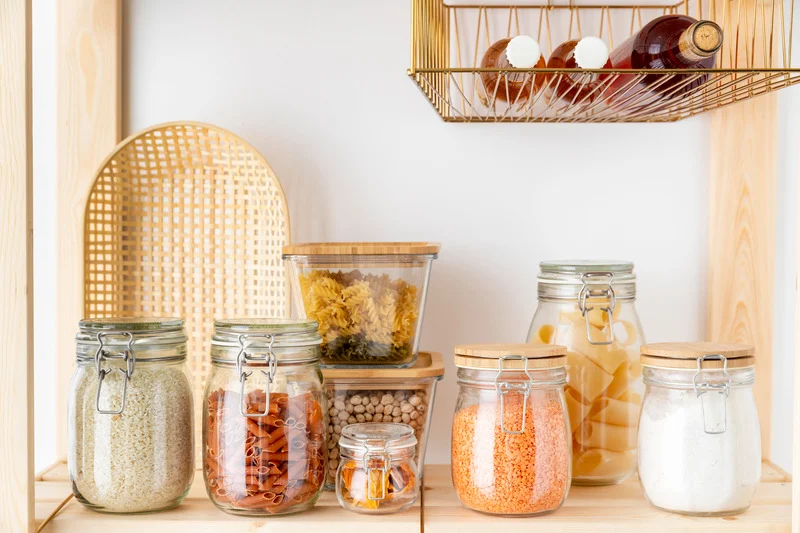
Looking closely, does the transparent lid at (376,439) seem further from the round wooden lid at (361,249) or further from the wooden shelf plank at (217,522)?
the round wooden lid at (361,249)

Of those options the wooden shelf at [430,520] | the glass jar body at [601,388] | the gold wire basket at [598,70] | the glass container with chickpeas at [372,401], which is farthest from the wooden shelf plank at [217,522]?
the gold wire basket at [598,70]

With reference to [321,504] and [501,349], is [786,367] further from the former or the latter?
[321,504]

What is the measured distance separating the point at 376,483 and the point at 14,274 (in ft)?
1.54

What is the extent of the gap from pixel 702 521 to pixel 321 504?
441mm

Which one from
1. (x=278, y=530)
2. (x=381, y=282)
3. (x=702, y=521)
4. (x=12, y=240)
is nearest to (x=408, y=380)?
(x=381, y=282)

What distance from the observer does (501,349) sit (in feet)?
3.01

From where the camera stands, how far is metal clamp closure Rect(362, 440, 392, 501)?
0.91 metres

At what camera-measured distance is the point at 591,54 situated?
0.90 m

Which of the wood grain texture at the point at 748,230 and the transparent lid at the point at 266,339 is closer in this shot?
the transparent lid at the point at 266,339

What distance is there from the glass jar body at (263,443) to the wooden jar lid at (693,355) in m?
0.40

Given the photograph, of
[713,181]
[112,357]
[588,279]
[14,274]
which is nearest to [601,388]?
[588,279]

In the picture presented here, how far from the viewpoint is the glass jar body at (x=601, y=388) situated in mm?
1018

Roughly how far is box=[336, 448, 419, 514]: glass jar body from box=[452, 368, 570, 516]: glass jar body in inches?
2.5

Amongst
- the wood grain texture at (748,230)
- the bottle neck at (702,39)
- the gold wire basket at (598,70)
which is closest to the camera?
the bottle neck at (702,39)
